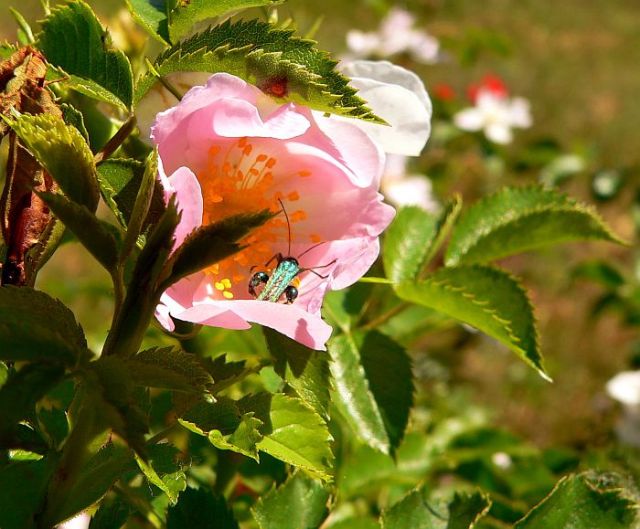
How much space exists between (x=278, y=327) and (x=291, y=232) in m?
0.19

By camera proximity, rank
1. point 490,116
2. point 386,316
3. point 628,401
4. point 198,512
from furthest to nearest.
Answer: point 490,116, point 628,401, point 386,316, point 198,512

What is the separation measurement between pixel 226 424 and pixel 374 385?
0.86 ft

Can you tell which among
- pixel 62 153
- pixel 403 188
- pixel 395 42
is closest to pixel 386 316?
pixel 62 153

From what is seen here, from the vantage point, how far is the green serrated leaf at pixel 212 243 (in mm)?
448

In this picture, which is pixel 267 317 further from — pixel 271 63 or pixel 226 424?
pixel 271 63

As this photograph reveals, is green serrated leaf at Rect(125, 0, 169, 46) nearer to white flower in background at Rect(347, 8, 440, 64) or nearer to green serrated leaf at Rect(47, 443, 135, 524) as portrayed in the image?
green serrated leaf at Rect(47, 443, 135, 524)

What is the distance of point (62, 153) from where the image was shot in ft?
1.57

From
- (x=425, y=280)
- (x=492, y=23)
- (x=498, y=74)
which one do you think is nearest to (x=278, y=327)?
(x=425, y=280)

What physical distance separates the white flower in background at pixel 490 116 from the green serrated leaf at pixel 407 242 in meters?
1.82

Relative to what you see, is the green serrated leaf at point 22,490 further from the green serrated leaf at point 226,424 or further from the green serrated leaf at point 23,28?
the green serrated leaf at point 23,28

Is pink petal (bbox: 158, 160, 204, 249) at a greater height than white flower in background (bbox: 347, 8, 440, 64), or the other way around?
pink petal (bbox: 158, 160, 204, 249)

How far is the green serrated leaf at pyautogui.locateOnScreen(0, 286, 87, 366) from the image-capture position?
17.5 inches

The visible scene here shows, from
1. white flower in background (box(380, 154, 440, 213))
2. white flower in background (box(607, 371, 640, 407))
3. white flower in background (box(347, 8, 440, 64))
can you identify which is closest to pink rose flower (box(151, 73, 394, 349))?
white flower in background (box(607, 371, 640, 407))

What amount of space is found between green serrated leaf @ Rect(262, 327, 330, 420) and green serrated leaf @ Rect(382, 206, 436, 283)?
0.89ft
